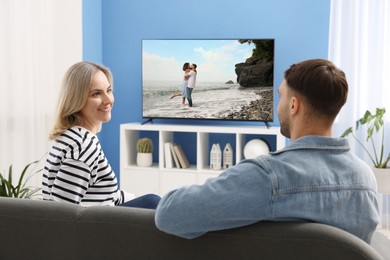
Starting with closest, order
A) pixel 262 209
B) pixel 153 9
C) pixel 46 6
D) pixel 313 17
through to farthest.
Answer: pixel 262 209
pixel 46 6
pixel 313 17
pixel 153 9

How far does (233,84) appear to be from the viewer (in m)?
4.96

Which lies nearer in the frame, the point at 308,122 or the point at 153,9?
the point at 308,122

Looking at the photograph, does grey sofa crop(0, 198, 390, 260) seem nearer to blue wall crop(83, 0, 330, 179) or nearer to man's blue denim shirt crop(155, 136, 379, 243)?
man's blue denim shirt crop(155, 136, 379, 243)

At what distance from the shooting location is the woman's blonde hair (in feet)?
7.16

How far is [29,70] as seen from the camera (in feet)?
14.3

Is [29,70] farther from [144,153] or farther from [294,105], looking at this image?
[294,105]

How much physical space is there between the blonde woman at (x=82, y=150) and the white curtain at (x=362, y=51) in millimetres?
2970

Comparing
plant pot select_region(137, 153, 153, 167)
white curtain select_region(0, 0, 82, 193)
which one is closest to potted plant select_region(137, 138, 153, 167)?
plant pot select_region(137, 153, 153, 167)

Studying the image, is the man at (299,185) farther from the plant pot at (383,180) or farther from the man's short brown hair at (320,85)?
the plant pot at (383,180)

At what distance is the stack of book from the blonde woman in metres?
2.62

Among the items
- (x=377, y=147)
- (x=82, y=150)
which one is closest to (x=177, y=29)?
(x=377, y=147)

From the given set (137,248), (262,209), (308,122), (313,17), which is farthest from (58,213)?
(313,17)

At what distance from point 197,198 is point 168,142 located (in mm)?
3803

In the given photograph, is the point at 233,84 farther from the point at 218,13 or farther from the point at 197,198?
the point at 197,198
